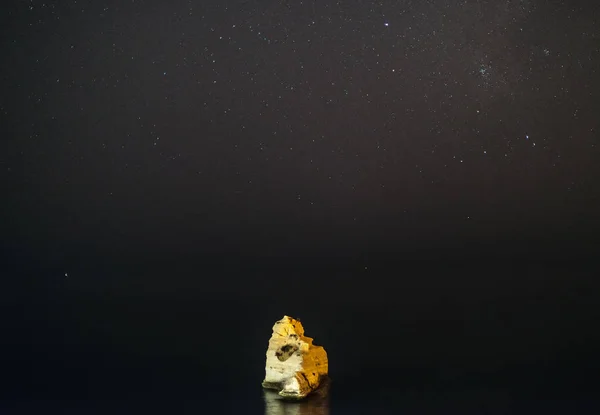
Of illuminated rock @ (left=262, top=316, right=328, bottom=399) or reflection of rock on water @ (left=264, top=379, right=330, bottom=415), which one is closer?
reflection of rock on water @ (left=264, top=379, right=330, bottom=415)

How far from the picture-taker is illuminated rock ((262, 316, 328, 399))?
11641 mm

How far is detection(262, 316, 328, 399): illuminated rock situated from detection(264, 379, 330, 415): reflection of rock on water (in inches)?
3.7

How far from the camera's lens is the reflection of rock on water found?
35.3 ft

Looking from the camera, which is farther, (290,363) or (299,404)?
(290,363)

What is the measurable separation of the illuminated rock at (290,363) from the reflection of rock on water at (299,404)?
93 mm

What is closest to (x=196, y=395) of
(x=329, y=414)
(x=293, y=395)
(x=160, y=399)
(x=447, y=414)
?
(x=160, y=399)

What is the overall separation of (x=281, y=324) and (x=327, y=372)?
138 cm

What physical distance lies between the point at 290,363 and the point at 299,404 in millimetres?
706

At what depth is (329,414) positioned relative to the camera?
1061 cm

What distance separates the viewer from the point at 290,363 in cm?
1185

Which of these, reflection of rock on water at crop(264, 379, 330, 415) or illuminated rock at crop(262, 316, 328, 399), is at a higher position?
illuminated rock at crop(262, 316, 328, 399)

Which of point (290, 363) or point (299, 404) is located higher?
point (290, 363)

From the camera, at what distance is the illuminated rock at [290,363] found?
11.6m

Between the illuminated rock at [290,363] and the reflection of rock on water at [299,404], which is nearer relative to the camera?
the reflection of rock on water at [299,404]
